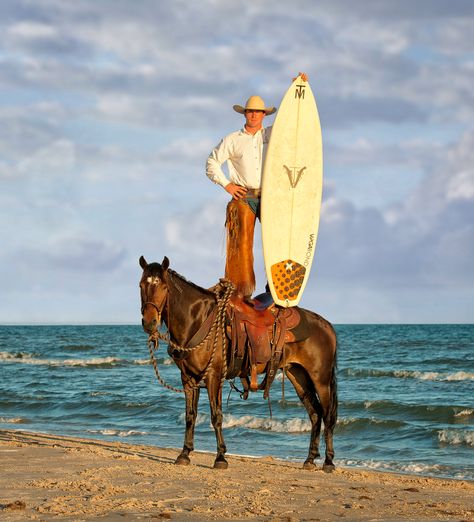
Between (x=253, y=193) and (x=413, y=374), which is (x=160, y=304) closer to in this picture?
(x=253, y=193)

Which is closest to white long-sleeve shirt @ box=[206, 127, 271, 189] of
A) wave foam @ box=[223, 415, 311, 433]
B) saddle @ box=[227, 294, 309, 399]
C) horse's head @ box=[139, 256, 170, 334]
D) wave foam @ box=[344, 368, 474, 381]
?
saddle @ box=[227, 294, 309, 399]

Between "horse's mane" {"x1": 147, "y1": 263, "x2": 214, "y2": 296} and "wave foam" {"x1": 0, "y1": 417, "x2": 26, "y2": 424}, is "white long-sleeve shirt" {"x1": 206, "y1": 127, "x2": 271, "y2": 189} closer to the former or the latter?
"horse's mane" {"x1": 147, "y1": 263, "x2": 214, "y2": 296}

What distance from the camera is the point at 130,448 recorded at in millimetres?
12250

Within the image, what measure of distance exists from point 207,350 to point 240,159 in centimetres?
233

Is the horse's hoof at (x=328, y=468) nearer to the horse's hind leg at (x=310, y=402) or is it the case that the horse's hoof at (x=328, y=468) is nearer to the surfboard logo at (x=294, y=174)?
the horse's hind leg at (x=310, y=402)

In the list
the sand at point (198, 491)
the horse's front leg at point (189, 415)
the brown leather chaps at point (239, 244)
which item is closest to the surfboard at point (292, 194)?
the brown leather chaps at point (239, 244)

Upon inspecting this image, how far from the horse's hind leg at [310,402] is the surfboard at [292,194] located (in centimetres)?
89

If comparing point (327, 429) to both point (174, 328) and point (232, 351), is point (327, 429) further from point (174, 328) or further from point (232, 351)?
point (174, 328)

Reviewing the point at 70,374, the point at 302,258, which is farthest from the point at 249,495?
the point at 70,374

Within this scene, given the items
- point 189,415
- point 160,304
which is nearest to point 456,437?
point 189,415

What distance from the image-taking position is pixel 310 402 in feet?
34.6

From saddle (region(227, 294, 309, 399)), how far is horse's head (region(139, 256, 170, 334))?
3.19 ft

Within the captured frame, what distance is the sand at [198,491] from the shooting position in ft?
22.6

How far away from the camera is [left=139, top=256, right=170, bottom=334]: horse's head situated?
29.4 ft
